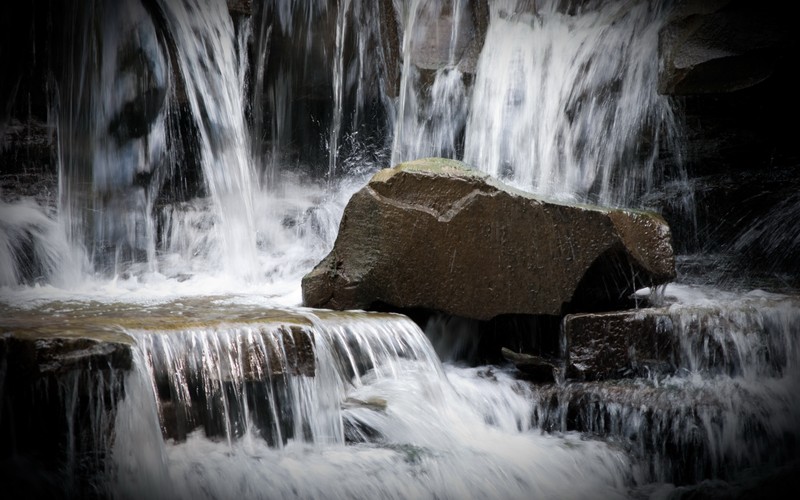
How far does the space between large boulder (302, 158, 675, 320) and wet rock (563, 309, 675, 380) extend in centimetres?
31

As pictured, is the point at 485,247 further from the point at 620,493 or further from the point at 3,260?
the point at 3,260

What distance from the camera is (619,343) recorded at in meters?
4.09

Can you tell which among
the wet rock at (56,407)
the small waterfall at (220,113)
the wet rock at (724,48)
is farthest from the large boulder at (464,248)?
the small waterfall at (220,113)

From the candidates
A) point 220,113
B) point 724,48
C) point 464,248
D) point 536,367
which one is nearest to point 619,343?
point 536,367

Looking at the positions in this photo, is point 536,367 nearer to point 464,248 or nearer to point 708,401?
point 464,248

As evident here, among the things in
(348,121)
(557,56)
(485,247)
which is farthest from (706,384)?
(348,121)

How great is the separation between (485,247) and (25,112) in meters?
4.56

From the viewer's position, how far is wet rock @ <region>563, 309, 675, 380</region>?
405 centimetres

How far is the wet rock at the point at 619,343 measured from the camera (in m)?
4.05

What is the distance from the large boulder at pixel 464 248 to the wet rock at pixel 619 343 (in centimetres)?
31

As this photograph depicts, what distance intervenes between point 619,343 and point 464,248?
113 centimetres

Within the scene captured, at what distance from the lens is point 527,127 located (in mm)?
6578

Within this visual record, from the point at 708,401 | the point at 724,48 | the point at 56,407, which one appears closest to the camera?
the point at 56,407

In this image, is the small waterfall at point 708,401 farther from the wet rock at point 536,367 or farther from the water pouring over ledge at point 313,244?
the wet rock at point 536,367
